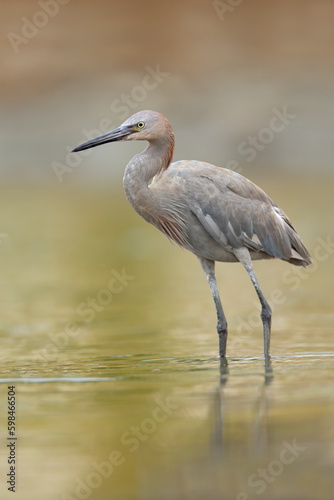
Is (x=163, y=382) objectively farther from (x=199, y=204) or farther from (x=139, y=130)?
(x=139, y=130)

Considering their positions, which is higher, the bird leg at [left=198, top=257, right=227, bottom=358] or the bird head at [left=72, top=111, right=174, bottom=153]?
the bird head at [left=72, top=111, right=174, bottom=153]

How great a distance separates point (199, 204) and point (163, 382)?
1.77 metres

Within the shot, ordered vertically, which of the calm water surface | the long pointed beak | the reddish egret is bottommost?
the calm water surface

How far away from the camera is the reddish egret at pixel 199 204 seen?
895 cm

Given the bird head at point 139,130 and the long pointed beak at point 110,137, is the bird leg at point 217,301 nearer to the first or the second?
the bird head at point 139,130

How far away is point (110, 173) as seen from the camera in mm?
43562

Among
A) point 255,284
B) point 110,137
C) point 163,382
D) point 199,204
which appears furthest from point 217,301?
point 110,137

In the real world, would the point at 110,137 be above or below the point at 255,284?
above

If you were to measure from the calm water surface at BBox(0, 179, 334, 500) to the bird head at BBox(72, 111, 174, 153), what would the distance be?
5.88ft

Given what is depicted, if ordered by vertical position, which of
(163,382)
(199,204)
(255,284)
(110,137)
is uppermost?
(110,137)

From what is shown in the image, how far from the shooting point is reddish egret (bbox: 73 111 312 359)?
8.95 metres

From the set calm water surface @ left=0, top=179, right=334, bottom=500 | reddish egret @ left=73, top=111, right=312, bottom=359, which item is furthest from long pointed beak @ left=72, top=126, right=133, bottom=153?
calm water surface @ left=0, top=179, right=334, bottom=500

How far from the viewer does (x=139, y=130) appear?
351 inches

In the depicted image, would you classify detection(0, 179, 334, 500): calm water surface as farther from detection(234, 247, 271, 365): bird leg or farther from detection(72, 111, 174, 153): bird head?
detection(72, 111, 174, 153): bird head
